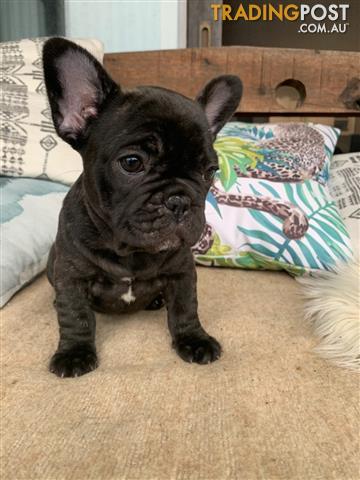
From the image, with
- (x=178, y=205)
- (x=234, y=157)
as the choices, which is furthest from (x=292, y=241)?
(x=178, y=205)

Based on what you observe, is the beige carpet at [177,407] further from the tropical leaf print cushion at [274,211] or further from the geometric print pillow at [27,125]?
the geometric print pillow at [27,125]

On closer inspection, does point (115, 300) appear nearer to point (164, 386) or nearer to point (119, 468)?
point (164, 386)

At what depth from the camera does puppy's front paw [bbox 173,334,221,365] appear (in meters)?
0.88

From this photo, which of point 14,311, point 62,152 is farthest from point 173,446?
point 62,152

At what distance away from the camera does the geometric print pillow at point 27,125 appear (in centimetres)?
151

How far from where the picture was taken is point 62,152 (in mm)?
1575

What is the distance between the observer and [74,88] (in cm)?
84

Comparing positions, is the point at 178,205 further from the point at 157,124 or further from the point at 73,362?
the point at 73,362

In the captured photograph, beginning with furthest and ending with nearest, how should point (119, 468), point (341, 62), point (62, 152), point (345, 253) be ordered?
point (341, 62) < point (62, 152) < point (345, 253) < point (119, 468)

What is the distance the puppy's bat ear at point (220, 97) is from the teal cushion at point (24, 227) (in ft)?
1.84

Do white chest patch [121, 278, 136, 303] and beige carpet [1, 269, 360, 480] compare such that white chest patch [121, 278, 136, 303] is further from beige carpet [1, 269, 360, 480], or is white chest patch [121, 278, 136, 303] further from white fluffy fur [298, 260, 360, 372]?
white fluffy fur [298, 260, 360, 372]

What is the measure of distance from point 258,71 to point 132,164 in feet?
3.88

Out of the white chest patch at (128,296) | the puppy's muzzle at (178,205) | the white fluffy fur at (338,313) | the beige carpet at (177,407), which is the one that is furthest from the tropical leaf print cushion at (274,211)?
the puppy's muzzle at (178,205)

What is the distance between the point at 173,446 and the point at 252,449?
0.33 feet
